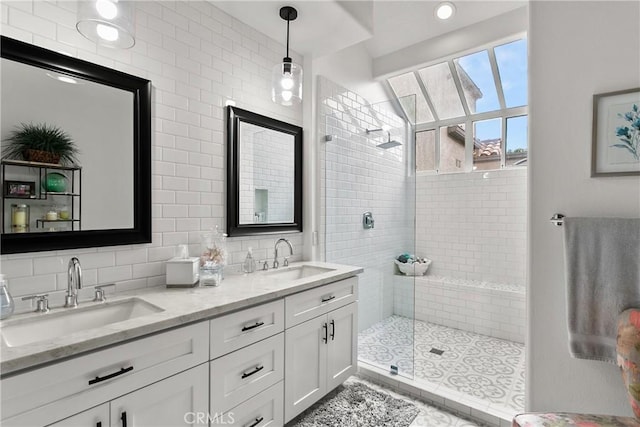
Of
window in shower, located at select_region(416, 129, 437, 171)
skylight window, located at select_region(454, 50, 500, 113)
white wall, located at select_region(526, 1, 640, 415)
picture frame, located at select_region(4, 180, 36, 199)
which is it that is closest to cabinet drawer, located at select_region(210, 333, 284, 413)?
picture frame, located at select_region(4, 180, 36, 199)

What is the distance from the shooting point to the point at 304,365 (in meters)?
1.92

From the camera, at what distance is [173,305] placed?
143 centimetres

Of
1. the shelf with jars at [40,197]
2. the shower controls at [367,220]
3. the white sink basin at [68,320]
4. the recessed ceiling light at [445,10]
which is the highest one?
Answer: the recessed ceiling light at [445,10]

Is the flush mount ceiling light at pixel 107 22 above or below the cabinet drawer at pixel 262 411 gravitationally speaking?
above

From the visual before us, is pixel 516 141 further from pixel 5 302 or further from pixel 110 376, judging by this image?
pixel 5 302

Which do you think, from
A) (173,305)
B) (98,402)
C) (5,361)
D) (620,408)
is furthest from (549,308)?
(5,361)

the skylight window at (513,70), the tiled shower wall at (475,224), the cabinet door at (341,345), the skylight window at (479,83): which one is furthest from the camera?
the tiled shower wall at (475,224)

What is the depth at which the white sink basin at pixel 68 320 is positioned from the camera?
1.21 meters

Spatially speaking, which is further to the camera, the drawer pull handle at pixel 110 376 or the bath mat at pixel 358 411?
the bath mat at pixel 358 411

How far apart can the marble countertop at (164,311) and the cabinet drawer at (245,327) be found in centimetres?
4

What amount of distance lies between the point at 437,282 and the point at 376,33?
281 centimetres

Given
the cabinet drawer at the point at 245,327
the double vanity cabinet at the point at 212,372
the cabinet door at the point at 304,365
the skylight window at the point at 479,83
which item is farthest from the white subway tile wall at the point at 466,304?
the skylight window at the point at 479,83

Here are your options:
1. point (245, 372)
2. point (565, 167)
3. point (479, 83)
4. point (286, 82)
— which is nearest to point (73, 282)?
point (245, 372)

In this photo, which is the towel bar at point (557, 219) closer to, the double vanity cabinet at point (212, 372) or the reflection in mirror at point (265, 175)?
the double vanity cabinet at point (212, 372)
